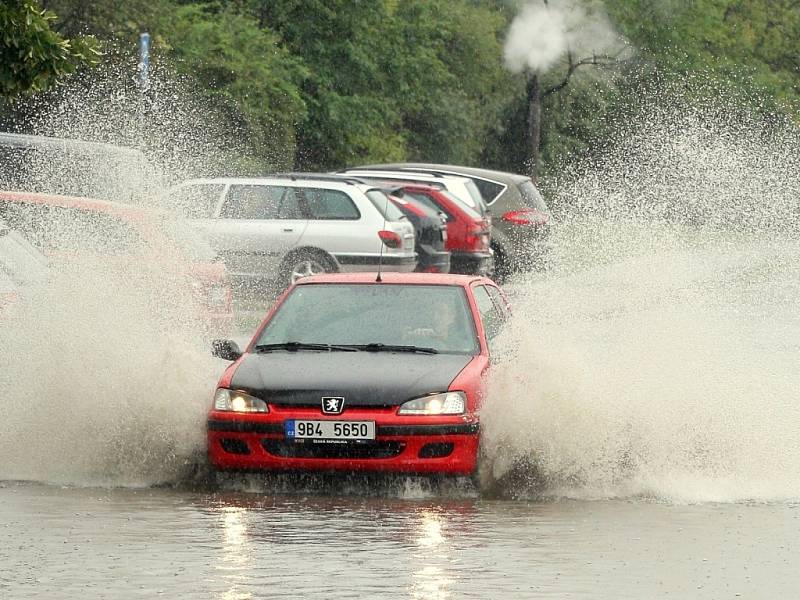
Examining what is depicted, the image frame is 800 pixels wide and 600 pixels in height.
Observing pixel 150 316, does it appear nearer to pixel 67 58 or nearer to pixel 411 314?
pixel 411 314

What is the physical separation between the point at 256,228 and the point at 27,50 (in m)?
9.27

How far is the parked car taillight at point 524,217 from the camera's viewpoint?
33.1 meters

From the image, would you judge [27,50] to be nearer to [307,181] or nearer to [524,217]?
[307,181]

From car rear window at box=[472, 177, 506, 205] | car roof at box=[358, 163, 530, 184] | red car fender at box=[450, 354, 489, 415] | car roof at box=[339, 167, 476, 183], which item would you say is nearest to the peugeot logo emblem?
red car fender at box=[450, 354, 489, 415]

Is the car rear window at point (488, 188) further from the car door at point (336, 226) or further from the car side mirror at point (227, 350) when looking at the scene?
the car side mirror at point (227, 350)

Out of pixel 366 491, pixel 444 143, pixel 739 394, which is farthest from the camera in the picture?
pixel 444 143

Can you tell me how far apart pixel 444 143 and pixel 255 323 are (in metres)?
38.7

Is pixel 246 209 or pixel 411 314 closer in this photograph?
pixel 411 314

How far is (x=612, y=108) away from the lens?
70.6 metres

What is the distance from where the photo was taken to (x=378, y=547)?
900 cm

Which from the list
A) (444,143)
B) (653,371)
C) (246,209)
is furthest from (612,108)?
(653,371)

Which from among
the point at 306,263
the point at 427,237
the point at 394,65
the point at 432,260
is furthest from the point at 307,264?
the point at 394,65

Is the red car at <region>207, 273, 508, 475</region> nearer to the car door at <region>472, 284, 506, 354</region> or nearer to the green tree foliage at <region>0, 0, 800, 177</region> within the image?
the car door at <region>472, 284, 506, 354</region>

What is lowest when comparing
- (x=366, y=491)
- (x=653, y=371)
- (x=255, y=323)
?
(x=366, y=491)
